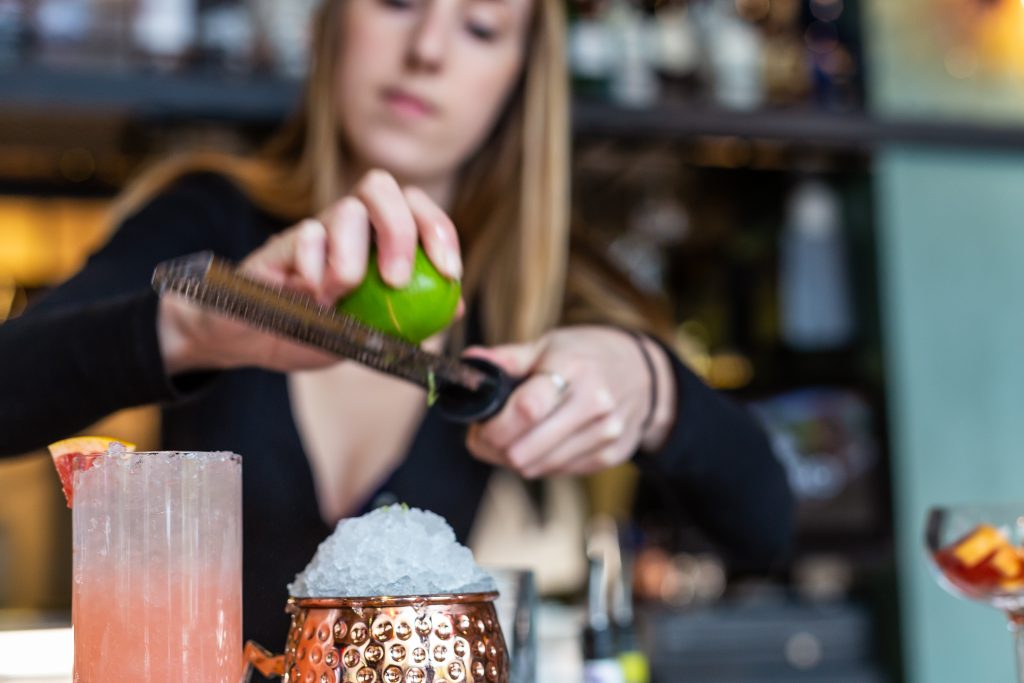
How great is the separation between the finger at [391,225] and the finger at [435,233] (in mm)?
11

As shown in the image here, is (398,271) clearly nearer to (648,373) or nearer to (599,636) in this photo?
(648,373)

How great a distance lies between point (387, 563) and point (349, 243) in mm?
228

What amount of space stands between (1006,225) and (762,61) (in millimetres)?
714

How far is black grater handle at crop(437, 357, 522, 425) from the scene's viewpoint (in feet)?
2.61

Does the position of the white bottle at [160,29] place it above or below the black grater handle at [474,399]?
above

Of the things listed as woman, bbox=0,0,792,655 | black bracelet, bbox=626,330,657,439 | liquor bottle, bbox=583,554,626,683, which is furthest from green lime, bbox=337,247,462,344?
liquor bottle, bbox=583,554,626,683

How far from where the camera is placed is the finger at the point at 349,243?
0.73 meters

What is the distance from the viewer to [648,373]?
113cm

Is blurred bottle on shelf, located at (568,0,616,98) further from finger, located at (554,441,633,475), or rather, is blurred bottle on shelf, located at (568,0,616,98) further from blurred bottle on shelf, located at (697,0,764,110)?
finger, located at (554,441,633,475)

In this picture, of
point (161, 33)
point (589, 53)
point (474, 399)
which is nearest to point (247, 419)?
point (474, 399)

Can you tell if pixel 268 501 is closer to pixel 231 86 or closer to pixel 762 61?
pixel 231 86

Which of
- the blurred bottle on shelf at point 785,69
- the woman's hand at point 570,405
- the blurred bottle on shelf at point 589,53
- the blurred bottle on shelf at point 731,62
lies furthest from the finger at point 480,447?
the blurred bottle on shelf at point 785,69

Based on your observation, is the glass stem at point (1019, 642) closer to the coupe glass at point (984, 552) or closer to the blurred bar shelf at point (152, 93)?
the coupe glass at point (984, 552)

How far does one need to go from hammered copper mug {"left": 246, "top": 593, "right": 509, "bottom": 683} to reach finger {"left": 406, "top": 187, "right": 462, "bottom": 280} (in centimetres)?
25
